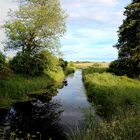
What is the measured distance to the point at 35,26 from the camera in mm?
52688

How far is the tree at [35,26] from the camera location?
5275 centimetres

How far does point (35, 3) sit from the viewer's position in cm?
5453

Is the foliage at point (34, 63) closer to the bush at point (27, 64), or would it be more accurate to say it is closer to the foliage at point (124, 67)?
the bush at point (27, 64)

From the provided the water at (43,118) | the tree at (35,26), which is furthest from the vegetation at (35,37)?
the water at (43,118)

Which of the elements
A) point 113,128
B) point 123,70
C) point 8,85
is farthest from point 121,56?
point 113,128

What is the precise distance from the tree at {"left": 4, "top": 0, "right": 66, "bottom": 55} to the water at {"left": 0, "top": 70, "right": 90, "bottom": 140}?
20.1 m

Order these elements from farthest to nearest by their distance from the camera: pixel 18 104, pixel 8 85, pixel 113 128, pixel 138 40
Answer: pixel 138 40 → pixel 8 85 → pixel 18 104 → pixel 113 128

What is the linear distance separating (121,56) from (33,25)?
42.9 ft

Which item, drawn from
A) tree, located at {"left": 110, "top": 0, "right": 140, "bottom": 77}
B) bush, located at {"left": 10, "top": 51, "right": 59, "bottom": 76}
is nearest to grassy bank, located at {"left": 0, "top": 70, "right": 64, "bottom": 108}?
bush, located at {"left": 10, "top": 51, "right": 59, "bottom": 76}

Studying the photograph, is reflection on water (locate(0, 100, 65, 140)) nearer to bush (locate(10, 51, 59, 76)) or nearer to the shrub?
bush (locate(10, 51, 59, 76))

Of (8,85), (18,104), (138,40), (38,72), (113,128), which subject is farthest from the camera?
(38,72)

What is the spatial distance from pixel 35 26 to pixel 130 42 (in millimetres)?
13425

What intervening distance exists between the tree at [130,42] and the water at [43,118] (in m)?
17.5

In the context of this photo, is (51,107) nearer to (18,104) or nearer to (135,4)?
(18,104)
